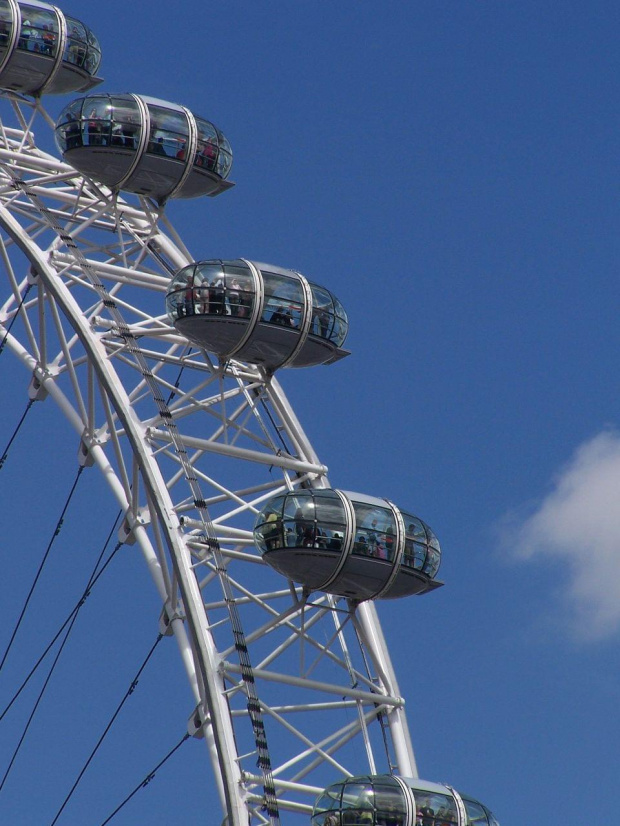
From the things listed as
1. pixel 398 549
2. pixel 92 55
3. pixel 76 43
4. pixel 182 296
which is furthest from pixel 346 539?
pixel 92 55

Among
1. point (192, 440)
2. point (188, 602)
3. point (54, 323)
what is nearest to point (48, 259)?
point (54, 323)

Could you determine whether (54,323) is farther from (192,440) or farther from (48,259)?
(192,440)

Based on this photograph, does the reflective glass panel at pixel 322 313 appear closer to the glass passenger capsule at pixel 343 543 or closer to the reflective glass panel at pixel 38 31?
the glass passenger capsule at pixel 343 543

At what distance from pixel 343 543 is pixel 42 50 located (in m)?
16.9

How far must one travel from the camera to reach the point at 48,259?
4912cm

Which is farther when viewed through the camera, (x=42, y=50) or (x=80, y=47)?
(x=80, y=47)

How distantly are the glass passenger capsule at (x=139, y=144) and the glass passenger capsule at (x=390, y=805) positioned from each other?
49.6 ft

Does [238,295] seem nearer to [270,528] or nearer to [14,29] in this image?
[270,528]

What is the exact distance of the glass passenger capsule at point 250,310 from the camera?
45.6 metres

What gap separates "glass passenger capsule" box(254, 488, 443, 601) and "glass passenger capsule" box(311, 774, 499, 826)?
4.02 metres

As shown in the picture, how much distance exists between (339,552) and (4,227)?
A: 11857mm

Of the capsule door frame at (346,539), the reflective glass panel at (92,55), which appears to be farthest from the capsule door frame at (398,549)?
the reflective glass panel at (92,55)

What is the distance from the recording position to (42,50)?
177 feet

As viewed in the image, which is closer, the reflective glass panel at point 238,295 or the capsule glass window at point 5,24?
the reflective glass panel at point 238,295
